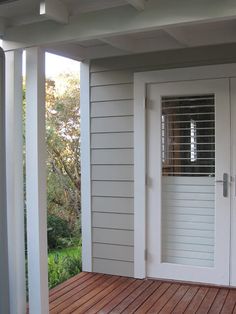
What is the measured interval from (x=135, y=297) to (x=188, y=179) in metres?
1.27

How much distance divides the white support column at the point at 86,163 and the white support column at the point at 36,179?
142 centimetres

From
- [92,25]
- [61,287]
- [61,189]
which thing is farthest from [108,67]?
[61,189]

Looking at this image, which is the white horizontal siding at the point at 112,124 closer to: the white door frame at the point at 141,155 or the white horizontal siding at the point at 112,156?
the white door frame at the point at 141,155

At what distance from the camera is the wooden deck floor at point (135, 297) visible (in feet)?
11.7

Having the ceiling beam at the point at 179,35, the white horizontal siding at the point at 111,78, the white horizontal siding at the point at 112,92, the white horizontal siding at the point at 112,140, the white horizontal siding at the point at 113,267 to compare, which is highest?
the ceiling beam at the point at 179,35

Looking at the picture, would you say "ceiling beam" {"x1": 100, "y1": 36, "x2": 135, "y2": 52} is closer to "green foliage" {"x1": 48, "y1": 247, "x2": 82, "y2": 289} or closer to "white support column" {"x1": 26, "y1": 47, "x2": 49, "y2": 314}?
"white support column" {"x1": 26, "y1": 47, "x2": 49, "y2": 314}

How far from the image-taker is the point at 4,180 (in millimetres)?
3035

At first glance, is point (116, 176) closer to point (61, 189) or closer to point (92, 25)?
point (92, 25)

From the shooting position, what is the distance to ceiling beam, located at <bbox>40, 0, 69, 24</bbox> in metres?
2.79

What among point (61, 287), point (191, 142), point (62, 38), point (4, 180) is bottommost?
point (61, 287)

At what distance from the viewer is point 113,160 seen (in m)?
4.50

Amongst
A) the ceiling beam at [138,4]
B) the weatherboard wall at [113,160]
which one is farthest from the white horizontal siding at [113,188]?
the ceiling beam at [138,4]

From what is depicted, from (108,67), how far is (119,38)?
58cm

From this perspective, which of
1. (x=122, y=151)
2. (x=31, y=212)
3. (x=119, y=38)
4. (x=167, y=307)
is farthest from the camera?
(x=122, y=151)
